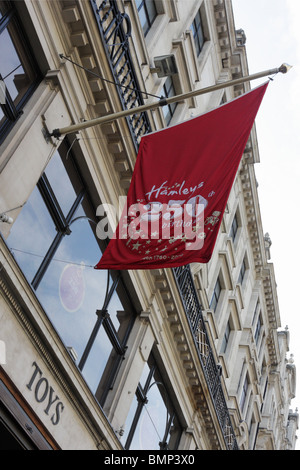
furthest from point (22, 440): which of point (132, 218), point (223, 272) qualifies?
point (223, 272)

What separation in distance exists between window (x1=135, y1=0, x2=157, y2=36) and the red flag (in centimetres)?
794

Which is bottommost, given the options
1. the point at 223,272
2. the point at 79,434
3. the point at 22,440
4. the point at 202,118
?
the point at 22,440

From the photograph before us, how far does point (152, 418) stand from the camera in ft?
57.2

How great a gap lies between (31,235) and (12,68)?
3.13 meters

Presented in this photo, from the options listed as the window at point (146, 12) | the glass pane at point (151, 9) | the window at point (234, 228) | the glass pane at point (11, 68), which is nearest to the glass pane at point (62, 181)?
the glass pane at point (11, 68)

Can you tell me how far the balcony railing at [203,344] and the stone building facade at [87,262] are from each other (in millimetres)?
70

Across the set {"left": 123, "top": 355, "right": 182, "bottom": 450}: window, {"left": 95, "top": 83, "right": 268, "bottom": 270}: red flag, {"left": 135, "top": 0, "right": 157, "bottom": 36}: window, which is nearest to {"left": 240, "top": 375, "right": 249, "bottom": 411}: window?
{"left": 123, "top": 355, "right": 182, "bottom": 450}: window

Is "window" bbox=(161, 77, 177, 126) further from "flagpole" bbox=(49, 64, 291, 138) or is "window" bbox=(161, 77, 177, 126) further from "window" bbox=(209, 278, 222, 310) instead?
"window" bbox=(209, 278, 222, 310)

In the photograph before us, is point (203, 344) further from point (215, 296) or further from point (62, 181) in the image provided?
point (62, 181)

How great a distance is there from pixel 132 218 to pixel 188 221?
3.81ft

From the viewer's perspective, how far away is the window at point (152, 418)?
1627 centimetres
